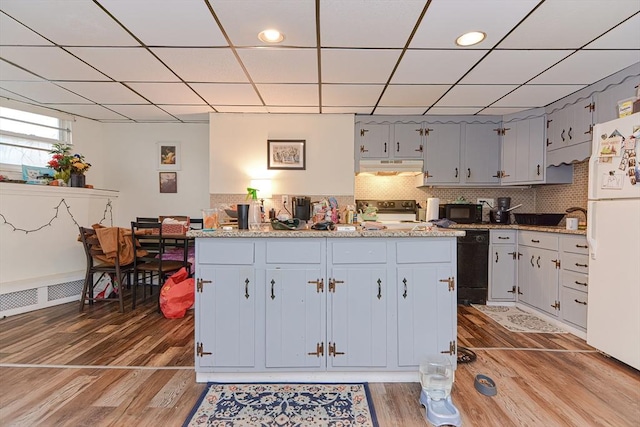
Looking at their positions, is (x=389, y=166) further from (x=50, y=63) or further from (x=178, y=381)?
(x=50, y=63)

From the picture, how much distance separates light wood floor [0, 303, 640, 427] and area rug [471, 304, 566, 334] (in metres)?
0.13

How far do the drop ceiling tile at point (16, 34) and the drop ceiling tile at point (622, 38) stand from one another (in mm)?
4193

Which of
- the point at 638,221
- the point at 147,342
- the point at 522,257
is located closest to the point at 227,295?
the point at 147,342

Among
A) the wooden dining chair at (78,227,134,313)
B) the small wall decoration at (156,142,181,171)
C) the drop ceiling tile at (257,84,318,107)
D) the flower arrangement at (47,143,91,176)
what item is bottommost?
the wooden dining chair at (78,227,134,313)

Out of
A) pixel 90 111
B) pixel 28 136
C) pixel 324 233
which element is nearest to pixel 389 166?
pixel 324 233

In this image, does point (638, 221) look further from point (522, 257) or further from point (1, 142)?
point (1, 142)

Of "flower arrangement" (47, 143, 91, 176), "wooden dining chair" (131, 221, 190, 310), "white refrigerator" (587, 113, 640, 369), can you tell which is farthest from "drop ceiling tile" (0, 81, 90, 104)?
"white refrigerator" (587, 113, 640, 369)

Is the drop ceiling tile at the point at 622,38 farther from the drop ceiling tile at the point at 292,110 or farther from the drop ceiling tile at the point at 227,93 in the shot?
the drop ceiling tile at the point at 227,93

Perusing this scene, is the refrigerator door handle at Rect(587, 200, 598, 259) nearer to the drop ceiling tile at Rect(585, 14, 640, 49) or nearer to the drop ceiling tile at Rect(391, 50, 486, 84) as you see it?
the drop ceiling tile at Rect(585, 14, 640, 49)

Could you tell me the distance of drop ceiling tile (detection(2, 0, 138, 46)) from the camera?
1923 mm

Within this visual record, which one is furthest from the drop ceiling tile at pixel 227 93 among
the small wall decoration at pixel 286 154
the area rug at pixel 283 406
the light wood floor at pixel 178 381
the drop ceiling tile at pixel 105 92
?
the area rug at pixel 283 406

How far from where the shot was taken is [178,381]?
2.11 metres

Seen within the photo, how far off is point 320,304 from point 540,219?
10.6ft

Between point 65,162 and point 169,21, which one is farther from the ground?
point 169,21
